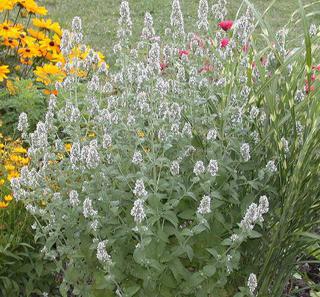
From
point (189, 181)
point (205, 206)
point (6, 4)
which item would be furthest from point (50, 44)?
point (205, 206)

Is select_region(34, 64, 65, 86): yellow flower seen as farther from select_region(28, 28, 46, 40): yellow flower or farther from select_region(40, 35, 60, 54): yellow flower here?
select_region(28, 28, 46, 40): yellow flower

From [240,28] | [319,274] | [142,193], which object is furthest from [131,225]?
[319,274]

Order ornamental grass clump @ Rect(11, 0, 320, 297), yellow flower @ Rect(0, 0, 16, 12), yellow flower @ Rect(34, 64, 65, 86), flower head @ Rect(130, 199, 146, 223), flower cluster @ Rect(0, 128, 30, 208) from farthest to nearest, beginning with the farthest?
yellow flower @ Rect(0, 0, 16, 12) → yellow flower @ Rect(34, 64, 65, 86) → flower cluster @ Rect(0, 128, 30, 208) → ornamental grass clump @ Rect(11, 0, 320, 297) → flower head @ Rect(130, 199, 146, 223)

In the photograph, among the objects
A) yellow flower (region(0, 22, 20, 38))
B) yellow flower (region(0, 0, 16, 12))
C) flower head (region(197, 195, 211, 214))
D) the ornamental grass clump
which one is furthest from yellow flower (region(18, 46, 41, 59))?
flower head (region(197, 195, 211, 214))

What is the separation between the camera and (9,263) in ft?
9.77

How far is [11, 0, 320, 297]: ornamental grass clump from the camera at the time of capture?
8.27 ft

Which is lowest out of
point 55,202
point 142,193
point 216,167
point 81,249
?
point 81,249

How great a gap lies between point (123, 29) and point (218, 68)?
0.51 meters

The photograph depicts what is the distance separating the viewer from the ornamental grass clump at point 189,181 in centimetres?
252

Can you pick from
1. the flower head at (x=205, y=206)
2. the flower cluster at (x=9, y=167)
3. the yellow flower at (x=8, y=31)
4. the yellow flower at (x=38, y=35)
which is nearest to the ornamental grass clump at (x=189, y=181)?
the flower head at (x=205, y=206)

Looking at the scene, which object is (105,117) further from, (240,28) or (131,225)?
(240,28)

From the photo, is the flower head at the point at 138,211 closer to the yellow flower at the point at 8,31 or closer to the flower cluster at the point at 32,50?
the flower cluster at the point at 32,50

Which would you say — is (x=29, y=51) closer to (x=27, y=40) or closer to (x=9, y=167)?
(x=27, y=40)

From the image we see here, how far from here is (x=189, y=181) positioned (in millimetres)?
2791
